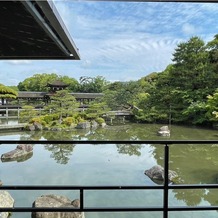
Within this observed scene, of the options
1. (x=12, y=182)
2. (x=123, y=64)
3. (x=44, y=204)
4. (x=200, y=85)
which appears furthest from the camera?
(x=123, y=64)

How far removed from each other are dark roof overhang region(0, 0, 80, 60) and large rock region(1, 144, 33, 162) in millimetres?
7319

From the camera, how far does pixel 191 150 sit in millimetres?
9836

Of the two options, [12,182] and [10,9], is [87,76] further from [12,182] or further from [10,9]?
[10,9]

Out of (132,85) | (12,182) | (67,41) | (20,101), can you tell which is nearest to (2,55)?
(67,41)

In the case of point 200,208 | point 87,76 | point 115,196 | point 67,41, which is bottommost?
point 115,196

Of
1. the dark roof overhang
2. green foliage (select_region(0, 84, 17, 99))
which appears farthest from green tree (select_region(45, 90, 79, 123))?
the dark roof overhang

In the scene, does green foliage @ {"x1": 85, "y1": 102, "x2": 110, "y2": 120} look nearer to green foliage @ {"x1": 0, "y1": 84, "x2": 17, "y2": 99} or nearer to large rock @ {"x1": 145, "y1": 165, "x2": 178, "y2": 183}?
green foliage @ {"x1": 0, "y1": 84, "x2": 17, "y2": 99}

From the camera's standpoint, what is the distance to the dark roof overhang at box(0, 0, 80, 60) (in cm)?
87

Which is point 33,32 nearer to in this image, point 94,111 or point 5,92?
point 94,111

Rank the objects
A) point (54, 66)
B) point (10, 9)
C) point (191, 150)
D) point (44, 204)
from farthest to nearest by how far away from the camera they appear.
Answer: point (54, 66), point (191, 150), point (44, 204), point (10, 9)

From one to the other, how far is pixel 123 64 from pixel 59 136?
15.9 m

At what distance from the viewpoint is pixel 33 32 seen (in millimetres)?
1201

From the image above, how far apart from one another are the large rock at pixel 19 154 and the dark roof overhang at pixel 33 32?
24.0 feet

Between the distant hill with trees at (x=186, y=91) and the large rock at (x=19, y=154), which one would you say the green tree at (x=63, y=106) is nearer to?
the distant hill with trees at (x=186, y=91)
